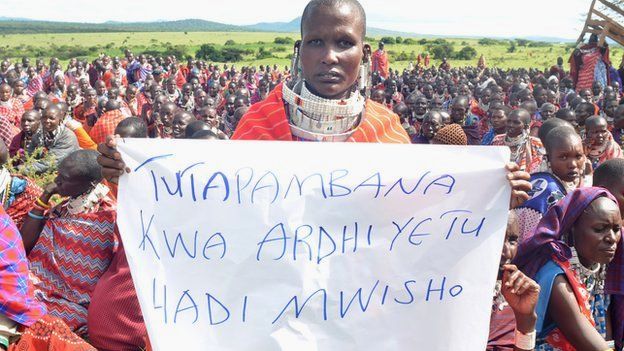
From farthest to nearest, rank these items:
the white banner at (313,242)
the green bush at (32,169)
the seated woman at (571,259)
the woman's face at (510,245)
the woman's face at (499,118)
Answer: the woman's face at (499,118), the green bush at (32,169), the woman's face at (510,245), the seated woman at (571,259), the white banner at (313,242)

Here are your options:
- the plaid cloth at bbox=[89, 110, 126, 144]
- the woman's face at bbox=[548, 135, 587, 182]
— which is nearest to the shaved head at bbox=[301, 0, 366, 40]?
the woman's face at bbox=[548, 135, 587, 182]

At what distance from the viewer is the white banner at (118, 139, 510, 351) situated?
2.05m

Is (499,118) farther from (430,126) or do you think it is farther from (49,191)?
(49,191)

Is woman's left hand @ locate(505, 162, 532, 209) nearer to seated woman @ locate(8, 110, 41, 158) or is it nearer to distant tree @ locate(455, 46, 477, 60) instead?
seated woman @ locate(8, 110, 41, 158)

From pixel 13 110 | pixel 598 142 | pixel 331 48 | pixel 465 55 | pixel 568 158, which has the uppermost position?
pixel 331 48

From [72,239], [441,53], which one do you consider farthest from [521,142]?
[441,53]

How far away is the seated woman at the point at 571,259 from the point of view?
2664mm

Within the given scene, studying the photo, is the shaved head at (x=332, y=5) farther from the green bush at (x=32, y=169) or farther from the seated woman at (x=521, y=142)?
the green bush at (x=32, y=169)

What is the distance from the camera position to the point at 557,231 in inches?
109

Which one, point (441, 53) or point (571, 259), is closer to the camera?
point (571, 259)

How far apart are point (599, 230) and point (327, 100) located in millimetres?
1323

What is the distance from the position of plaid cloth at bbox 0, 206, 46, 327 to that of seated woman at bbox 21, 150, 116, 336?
1.07 m

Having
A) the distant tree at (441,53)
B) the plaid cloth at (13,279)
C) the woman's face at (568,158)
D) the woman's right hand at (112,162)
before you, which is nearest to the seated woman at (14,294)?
the plaid cloth at (13,279)

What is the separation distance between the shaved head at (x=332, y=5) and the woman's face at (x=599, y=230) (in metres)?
1.25
